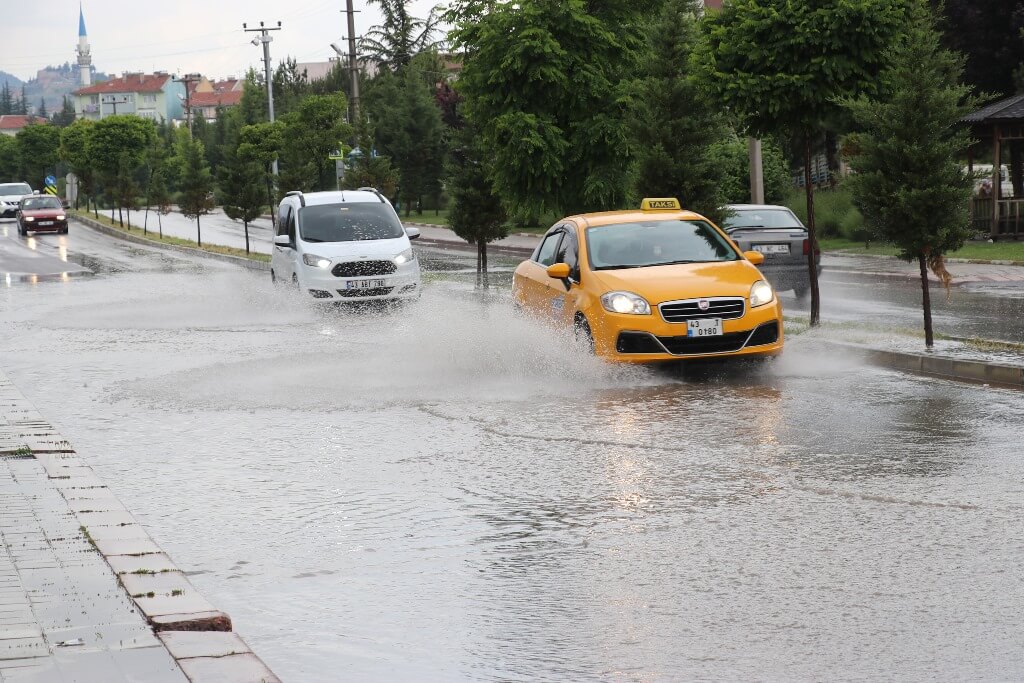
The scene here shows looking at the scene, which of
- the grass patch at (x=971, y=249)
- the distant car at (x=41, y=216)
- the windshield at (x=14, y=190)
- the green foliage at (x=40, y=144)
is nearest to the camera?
the grass patch at (x=971, y=249)

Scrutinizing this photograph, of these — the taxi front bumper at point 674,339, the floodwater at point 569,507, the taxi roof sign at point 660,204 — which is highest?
the taxi roof sign at point 660,204

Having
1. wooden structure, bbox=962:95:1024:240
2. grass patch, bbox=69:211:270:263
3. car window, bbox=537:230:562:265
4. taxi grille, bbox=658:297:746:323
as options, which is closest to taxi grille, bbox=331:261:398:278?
car window, bbox=537:230:562:265

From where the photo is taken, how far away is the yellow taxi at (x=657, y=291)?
1309 cm

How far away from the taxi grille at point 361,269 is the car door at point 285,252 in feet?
3.96

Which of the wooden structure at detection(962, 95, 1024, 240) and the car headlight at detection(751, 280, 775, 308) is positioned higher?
the wooden structure at detection(962, 95, 1024, 240)

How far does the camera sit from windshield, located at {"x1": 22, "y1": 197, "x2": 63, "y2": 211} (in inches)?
2313

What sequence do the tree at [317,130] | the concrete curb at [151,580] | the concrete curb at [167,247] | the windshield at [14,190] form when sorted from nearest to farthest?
the concrete curb at [151,580] < the concrete curb at [167,247] < the tree at [317,130] < the windshield at [14,190]

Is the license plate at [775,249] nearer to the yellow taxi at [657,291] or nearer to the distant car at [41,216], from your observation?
the yellow taxi at [657,291]

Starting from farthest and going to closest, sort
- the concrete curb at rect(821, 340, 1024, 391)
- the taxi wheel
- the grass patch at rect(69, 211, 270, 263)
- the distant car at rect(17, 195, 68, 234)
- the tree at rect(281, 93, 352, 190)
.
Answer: the tree at rect(281, 93, 352, 190) < the distant car at rect(17, 195, 68, 234) < the grass patch at rect(69, 211, 270, 263) < the taxi wheel < the concrete curb at rect(821, 340, 1024, 391)

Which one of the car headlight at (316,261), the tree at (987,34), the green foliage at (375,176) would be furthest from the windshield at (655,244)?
the tree at (987,34)

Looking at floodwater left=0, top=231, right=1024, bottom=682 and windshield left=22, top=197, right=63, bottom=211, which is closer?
floodwater left=0, top=231, right=1024, bottom=682

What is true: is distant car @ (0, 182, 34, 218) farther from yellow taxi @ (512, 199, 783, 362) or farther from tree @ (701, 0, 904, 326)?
yellow taxi @ (512, 199, 783, 362)

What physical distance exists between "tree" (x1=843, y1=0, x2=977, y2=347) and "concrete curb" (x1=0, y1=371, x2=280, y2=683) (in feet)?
28.4

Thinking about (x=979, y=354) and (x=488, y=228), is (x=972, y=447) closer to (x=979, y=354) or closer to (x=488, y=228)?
(x=979, y=354)
